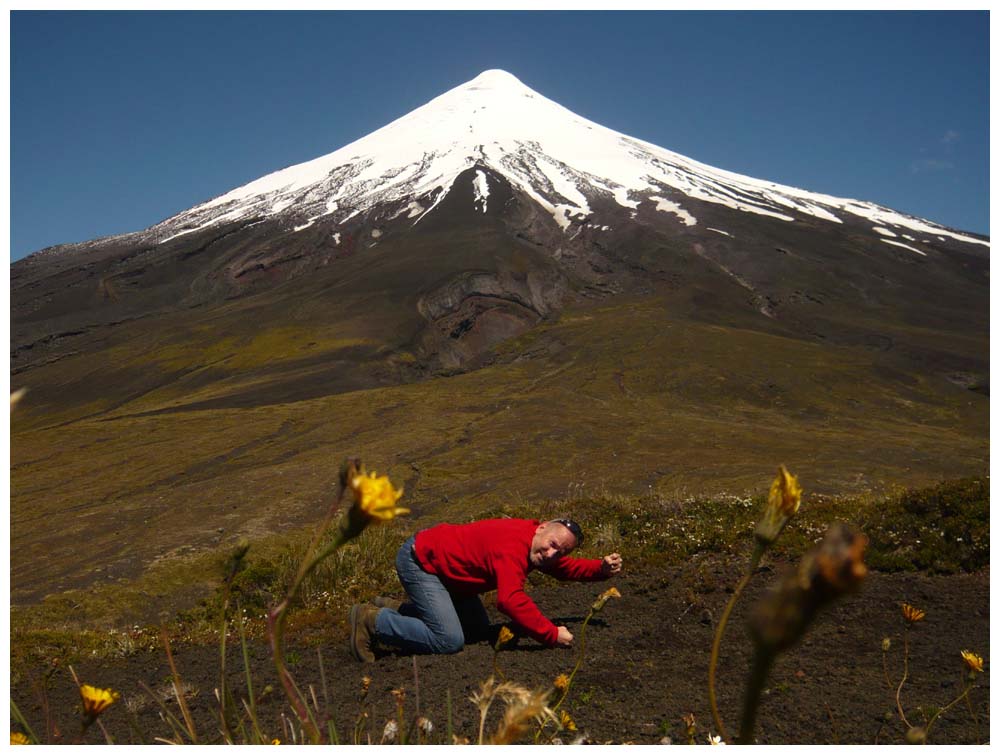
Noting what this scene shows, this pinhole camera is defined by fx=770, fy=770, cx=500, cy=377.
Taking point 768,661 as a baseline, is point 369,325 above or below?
above

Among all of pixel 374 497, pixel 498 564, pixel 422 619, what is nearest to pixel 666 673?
pixel 498 564

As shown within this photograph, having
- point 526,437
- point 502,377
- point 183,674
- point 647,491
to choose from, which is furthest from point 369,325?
point 183,674

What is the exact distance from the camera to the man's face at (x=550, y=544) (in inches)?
173

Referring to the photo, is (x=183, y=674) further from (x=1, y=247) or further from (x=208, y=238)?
(x=208, y=238)

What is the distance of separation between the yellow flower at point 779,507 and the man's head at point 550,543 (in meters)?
3.31

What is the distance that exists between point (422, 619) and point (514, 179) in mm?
83960

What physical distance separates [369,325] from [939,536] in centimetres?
4233

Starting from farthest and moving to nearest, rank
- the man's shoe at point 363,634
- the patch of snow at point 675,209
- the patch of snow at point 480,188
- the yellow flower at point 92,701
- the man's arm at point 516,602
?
the patch of snow at point 480,188
the patch of snow at point 675,209
the man's shoe at point 363,634
the man's arm at point 516,602
the yellow flower at point 92,701

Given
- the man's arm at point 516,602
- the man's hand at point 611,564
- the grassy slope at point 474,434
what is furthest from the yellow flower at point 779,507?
the grassy slope at point 474,434

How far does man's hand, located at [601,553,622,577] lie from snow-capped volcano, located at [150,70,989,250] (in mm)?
68787

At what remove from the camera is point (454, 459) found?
65.7ft

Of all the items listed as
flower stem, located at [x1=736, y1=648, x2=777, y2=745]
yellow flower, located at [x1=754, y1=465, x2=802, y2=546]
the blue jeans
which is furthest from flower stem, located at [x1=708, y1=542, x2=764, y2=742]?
the blue jeans

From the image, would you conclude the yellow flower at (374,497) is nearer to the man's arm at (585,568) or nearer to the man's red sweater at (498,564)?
the man's red sweater at (498,564)

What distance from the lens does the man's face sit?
4.38m
